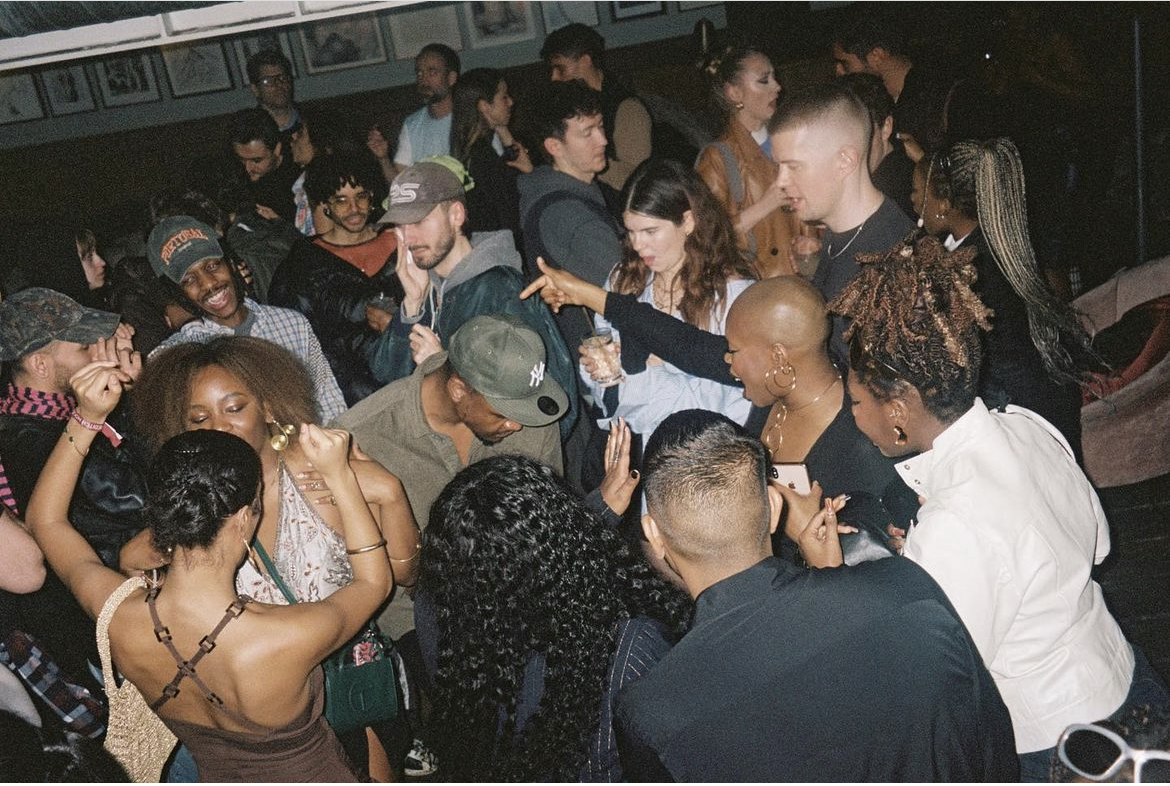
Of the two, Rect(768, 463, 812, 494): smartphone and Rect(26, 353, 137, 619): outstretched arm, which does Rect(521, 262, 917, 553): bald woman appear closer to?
Rect(768, 463, 812, 494): smartphone

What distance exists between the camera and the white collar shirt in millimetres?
1734

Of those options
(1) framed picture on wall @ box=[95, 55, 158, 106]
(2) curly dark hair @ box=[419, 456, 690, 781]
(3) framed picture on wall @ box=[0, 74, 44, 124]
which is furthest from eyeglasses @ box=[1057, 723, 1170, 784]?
(3) framed picture on wall @ box=[0, 74, 44, 124]

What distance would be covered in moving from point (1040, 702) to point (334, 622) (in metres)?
1.53

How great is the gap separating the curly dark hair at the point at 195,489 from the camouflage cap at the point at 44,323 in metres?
1.27

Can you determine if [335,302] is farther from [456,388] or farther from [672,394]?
[672,394]

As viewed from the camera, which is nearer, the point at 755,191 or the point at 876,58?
the point at 755,191

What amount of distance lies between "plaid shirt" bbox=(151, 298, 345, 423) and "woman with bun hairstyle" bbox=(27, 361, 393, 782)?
1324mm

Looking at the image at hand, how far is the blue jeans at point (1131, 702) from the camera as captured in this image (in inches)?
75.3

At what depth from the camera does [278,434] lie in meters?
2.65

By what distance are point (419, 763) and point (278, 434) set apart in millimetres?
1350

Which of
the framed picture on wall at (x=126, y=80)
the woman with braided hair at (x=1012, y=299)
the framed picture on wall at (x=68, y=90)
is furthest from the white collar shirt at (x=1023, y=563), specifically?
the framed picture on wall at (x=68, y=90)

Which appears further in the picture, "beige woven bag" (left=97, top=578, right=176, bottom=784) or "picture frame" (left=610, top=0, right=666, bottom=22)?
"picture frame" (left=610, top=0, right=666, bottom=22)

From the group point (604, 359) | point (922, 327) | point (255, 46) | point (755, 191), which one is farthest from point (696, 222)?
point (255, 46)

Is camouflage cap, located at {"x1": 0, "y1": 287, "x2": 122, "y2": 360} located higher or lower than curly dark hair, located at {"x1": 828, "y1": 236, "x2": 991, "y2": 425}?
higher
